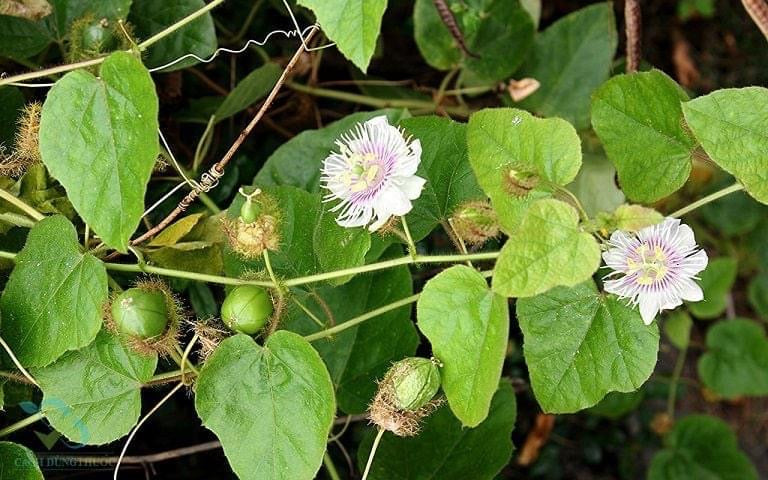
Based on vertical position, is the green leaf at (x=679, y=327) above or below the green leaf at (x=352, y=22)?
below

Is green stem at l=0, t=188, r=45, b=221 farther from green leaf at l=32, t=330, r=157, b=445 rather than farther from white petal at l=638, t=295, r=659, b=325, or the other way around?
white petal at l=638, t=295, r=659, b=325

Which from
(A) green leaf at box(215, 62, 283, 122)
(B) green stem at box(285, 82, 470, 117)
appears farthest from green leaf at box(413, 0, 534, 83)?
(A) green leaf at box(215, 62, 283, 122)

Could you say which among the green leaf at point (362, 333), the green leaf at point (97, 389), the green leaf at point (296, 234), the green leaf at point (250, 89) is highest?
the green leaf at point (250, 89)

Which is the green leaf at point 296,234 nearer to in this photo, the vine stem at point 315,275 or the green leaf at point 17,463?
the vine stem at point 315,275

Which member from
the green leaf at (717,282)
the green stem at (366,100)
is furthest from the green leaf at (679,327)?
the green stem at (366,100)

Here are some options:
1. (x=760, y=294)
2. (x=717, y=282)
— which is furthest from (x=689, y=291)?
(x=760, y=294)

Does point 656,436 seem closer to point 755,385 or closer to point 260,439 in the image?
point 755,385
